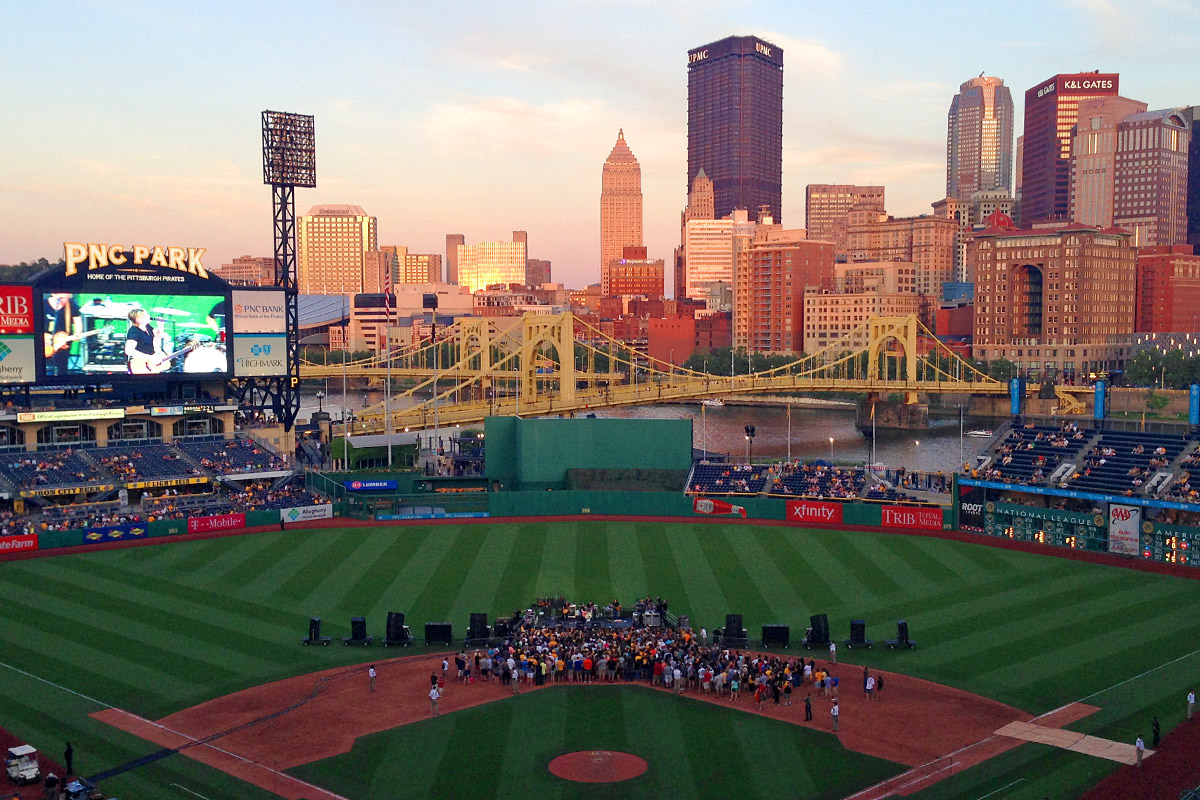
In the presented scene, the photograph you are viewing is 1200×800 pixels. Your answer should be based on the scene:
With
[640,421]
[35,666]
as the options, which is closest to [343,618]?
[35,666]

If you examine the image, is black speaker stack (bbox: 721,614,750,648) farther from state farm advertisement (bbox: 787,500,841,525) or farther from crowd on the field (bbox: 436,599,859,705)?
state farm advertisement (bbox: 787,500,841,525)

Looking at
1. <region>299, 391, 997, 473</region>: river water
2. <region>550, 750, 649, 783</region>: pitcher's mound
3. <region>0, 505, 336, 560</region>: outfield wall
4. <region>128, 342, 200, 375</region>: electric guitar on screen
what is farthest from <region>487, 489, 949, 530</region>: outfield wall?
<region>550, 750, 649, 783</region>: pitcher's mound

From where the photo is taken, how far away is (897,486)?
54781mm

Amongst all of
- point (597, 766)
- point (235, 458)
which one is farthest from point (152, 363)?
point (597, 766)

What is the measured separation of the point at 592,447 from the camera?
5656 cm

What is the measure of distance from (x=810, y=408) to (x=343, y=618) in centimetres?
11218

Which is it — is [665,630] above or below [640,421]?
below

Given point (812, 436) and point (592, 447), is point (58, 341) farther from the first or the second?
point (812, 436)

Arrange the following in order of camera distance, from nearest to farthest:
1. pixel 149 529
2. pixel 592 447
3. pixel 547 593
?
pixel 547 593 < pixel 149 529 < pixel 592 447

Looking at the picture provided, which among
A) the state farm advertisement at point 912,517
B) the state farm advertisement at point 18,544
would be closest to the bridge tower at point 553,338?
the state farm advertisement at point 912,517

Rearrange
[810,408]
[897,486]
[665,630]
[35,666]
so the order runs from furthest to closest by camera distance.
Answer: [810,408] < [897,486] < [665,630] < [35,666]

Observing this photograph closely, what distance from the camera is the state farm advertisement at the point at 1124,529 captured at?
1638 inches

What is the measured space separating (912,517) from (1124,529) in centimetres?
869

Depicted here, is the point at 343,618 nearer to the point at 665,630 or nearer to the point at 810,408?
the point at 665,630
